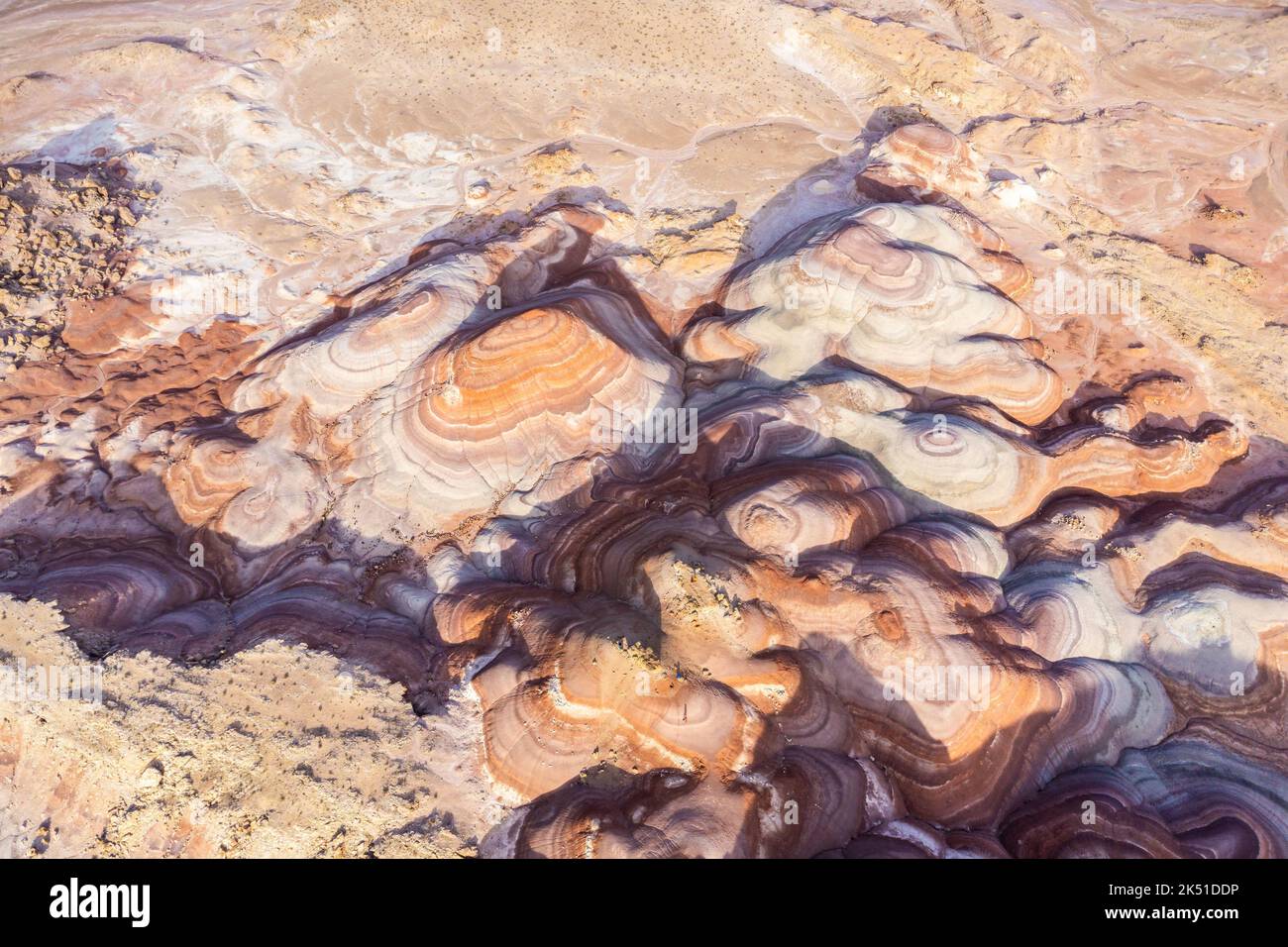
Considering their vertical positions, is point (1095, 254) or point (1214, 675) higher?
point (1095, 254)

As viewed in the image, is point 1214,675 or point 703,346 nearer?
point 1214,675

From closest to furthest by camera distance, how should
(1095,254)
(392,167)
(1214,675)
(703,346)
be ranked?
1. (1214,675)
2. (703,346)
3. (1095,254)
4. (392,167)
